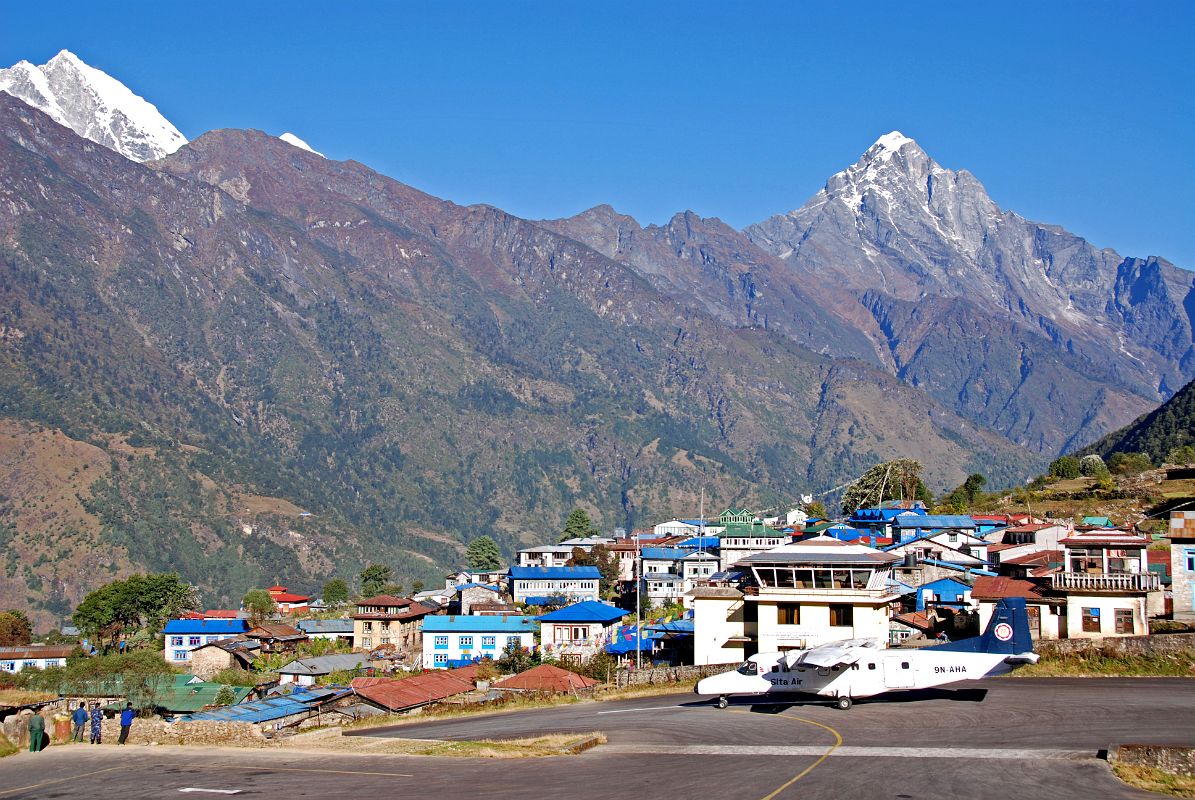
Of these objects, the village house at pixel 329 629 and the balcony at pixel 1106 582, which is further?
the village house at pixel 329 629

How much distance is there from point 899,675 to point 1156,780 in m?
13.5

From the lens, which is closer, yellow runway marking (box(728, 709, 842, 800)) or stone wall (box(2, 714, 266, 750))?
yellow runway marking (box(728, 709, 842, 800))

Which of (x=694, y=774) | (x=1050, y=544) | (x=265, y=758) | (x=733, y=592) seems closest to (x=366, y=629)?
(x=1050, y=544)

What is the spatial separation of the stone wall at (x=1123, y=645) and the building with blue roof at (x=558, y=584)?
3699 inches

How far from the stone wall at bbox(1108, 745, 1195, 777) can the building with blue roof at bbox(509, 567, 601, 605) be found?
363 feet

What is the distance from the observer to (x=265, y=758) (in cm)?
→ 4141

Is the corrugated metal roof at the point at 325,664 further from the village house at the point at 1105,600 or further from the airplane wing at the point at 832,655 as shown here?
the airplane wing at the point at 832,655

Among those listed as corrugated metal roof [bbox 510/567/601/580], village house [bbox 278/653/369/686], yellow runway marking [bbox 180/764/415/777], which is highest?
corrugated metal roof [bbox 510/567/601/580]

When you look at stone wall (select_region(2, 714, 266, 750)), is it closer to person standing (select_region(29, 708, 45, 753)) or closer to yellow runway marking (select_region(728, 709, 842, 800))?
person standing (select_region(29, 708, 45, 753))

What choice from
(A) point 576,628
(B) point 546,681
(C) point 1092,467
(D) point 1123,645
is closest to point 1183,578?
(D) point 1123,645

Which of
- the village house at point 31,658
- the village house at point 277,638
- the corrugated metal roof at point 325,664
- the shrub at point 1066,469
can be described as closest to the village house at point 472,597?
the village house at point 277,638

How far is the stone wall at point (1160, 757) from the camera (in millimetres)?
33312

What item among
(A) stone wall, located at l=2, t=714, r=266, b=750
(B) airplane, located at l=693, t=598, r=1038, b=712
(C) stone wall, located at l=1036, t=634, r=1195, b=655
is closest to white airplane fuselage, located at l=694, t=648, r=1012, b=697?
(B) airplane, located at l=693, t=598, r=1038, b=712

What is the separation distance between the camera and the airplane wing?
45406mm
